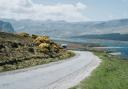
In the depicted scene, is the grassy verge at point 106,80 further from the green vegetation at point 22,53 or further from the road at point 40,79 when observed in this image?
the green vegetation at point 22,53

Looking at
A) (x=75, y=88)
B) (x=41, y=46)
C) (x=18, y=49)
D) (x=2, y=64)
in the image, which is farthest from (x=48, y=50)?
(x=75, y=88)

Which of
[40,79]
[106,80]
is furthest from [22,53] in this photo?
[106,80]

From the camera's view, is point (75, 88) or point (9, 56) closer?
point (75, 88)

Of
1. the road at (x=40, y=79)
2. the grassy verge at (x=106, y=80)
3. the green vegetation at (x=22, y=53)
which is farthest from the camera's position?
the green vegetation at (x=22, y=53)

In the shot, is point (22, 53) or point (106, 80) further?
point (22, 53)

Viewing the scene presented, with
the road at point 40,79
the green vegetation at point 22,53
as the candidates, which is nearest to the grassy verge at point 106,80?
the road at point 40,79

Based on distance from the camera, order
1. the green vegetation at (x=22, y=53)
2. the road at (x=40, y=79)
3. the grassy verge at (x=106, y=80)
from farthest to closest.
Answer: the green vegetation at (x=22, y=53) < the grassy verge at (x=106, y=80) < the road at (x=40, y=79)

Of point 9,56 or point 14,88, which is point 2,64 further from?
point 14,88

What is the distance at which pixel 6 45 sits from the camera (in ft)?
221

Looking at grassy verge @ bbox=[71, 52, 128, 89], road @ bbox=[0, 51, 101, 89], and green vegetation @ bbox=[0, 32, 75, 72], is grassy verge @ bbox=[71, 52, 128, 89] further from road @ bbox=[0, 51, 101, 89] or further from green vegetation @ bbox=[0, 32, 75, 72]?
green vegetation @ bbox=[0, 32, 75, 72]

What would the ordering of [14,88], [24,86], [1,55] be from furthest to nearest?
[1,55], [24,86], [14,88]

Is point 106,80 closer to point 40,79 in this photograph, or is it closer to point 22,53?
point 40,79

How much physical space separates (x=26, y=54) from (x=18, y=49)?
6.52 ft

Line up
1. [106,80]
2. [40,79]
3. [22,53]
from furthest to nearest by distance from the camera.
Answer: [22,53] < [106,80] < [40,79]
